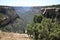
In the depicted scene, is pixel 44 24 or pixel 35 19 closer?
pixel 44 24

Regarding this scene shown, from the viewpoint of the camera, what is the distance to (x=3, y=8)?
47156mm

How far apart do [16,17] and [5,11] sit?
14.9 ft

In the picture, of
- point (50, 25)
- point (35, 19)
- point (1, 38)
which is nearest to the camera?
point (50, 25)

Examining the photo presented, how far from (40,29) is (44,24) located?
2.48 ft

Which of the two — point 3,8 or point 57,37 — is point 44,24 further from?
point 3,8

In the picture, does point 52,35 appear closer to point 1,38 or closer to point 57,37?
point 57,37

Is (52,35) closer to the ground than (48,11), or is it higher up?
higher up

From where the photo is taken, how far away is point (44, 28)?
46.0 feet

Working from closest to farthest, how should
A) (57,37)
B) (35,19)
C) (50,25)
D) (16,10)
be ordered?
(57,37) < (50,25) < (35,19) < (16,10)

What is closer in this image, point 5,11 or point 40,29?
point 40,29

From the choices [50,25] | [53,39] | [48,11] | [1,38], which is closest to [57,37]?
[53,39]

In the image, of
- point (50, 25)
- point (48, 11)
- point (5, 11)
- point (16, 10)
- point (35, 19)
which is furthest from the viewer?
point (16, 10)

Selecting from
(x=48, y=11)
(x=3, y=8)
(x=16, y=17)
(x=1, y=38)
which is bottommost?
(x=16, y=17)

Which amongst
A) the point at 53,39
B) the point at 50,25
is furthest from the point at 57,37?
the point at 50,25
